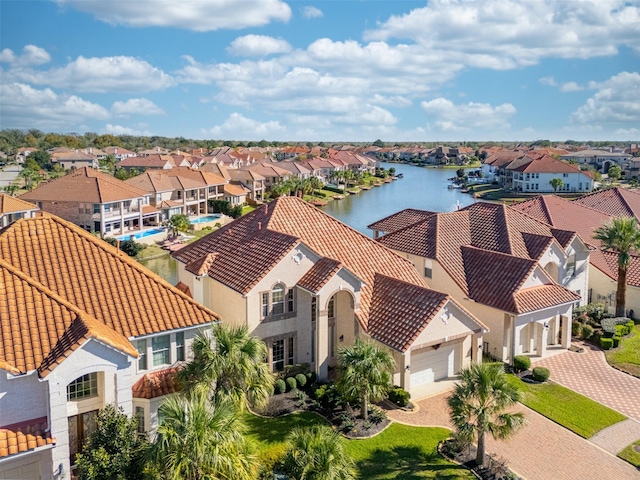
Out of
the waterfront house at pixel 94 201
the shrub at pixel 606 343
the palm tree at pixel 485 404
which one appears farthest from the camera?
the waterfront house at pixel 94 201

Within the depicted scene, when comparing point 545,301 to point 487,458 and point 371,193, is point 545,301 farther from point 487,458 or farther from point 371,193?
point 371,193

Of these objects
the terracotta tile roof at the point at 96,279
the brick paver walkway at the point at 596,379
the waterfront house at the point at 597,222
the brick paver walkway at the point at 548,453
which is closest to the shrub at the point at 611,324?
the brick paver walkway at the point at 596,379

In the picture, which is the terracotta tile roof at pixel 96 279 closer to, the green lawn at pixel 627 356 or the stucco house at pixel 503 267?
the stucco house at pixel 503 267

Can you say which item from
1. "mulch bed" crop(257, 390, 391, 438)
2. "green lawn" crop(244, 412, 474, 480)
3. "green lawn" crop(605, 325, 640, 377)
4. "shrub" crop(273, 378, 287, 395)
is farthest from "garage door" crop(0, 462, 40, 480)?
"green lawn" crop(605, 325, 640, 377)

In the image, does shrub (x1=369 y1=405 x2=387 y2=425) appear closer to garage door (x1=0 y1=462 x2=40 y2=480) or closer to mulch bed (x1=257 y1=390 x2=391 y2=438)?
mulch bed (x1=257 y1=390 x2=391 y2=438)

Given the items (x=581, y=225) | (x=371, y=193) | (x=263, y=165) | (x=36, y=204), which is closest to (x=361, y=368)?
(x=581, y=225)

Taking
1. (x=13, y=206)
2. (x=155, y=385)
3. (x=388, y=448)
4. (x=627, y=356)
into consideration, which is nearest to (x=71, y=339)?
(x=155, y=385)

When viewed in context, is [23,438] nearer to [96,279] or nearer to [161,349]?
[161,349]
